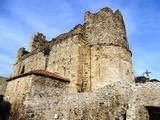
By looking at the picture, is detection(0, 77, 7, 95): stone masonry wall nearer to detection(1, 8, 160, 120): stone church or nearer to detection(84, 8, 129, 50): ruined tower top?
detection(1, 8, 160, 120): stone church

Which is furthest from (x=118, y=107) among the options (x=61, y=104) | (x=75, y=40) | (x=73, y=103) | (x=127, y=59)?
(x=75, y=40)

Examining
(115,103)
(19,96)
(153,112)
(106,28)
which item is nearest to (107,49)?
(106,28)

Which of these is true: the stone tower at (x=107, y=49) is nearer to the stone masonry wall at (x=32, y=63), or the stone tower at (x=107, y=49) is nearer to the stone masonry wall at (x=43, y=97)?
the stone masonry wall at (x=43, y=97)

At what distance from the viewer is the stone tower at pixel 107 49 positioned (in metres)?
10.5

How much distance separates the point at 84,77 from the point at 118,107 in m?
5.05

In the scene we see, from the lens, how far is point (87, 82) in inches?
423

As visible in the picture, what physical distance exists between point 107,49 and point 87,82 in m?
3.64

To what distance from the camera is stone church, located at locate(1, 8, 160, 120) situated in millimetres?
6074

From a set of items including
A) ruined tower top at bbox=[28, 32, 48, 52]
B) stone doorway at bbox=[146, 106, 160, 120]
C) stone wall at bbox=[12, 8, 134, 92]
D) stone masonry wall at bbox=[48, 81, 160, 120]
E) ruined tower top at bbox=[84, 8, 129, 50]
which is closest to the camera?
stone masonry wall at bbox=[48, 81, 160, 120]

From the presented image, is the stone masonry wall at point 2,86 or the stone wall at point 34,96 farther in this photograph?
the stone masonry wall at point 2,86

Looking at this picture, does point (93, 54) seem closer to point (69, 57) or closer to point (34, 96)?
point (69, 57)

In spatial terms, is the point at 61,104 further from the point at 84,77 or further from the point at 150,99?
the point at 150,99

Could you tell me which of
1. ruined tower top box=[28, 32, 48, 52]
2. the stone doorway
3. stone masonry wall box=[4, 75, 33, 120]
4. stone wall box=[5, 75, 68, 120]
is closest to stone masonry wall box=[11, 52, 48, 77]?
ruined tower top box=[28, 32, 48, 52]

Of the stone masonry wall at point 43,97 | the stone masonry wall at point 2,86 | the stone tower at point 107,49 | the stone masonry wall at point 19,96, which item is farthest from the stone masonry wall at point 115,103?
the stone masonry wall at point 2,86
